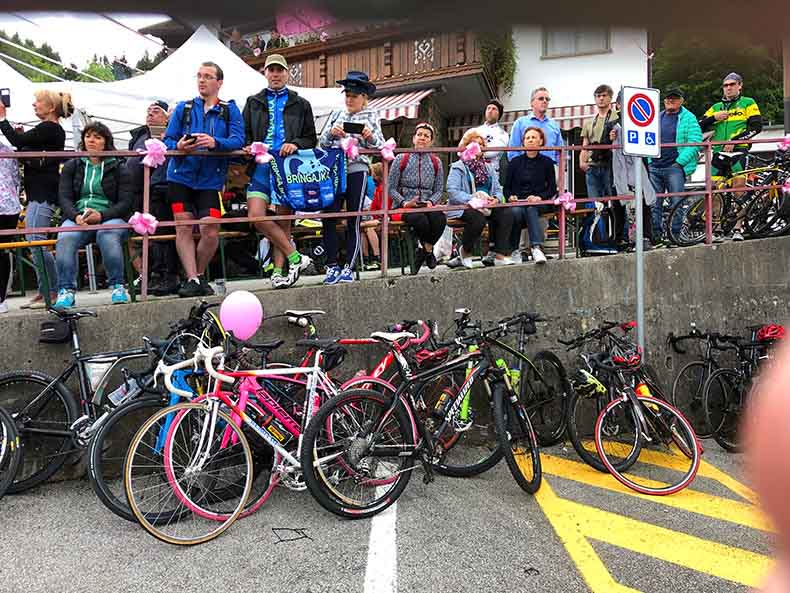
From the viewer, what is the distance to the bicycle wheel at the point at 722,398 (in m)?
5.71

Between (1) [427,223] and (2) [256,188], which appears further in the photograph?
(1) [427,223]

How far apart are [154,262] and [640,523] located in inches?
179

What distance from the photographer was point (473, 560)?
338 centimetres

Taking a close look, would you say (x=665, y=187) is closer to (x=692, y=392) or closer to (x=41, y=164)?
(x=692, y=392)

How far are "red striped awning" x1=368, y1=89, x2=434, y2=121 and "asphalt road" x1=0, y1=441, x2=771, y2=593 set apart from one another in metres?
7.55

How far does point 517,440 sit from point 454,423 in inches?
20.7

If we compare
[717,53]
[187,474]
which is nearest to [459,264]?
[187,474]

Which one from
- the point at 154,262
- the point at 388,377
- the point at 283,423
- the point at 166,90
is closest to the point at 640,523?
the point at 388,377

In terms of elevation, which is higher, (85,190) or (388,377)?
(85,190)

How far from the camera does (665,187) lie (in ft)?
23.6

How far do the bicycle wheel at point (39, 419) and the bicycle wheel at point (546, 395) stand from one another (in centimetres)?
353

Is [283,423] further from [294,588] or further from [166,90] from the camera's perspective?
[166,90]

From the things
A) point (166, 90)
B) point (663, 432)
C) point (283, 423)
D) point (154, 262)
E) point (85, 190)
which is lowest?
point (663, 432)

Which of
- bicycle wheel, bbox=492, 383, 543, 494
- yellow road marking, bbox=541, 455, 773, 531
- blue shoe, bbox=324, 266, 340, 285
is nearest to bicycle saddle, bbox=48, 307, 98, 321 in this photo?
blue shoe, bbox=324, 266, 340, 285
